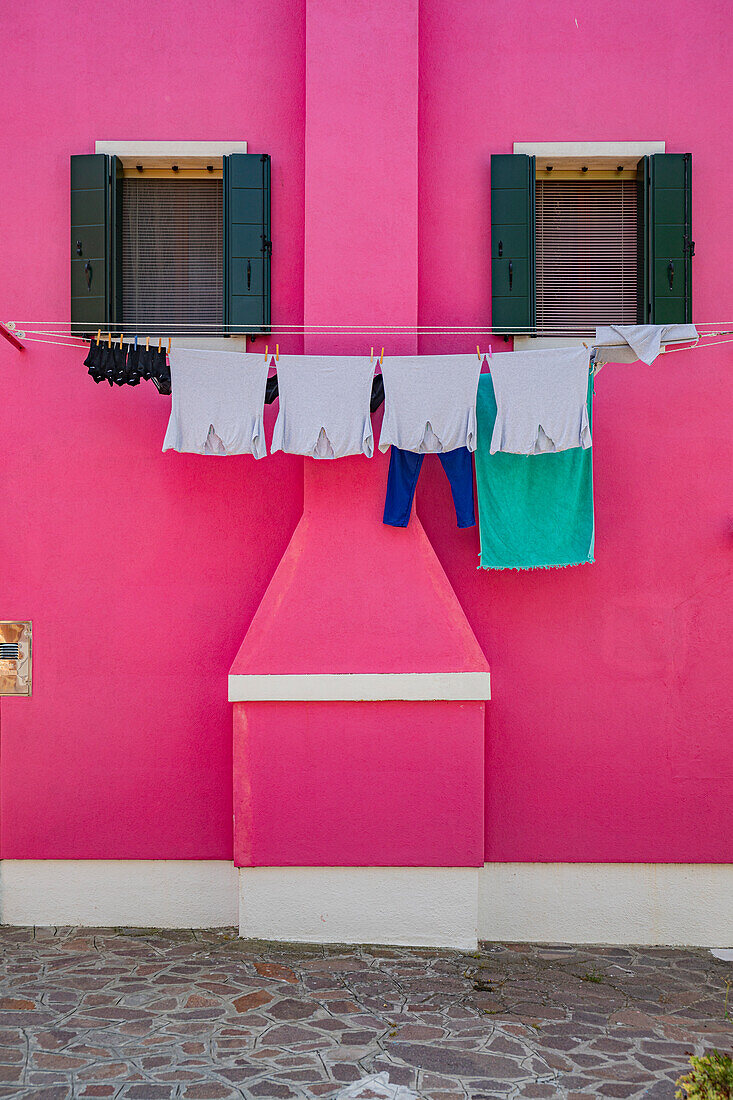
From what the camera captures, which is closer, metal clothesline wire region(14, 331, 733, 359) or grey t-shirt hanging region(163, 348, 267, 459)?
grey t-shirt hanging region(163, 348, 267, 459)

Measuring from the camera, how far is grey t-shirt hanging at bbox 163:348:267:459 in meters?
5.53

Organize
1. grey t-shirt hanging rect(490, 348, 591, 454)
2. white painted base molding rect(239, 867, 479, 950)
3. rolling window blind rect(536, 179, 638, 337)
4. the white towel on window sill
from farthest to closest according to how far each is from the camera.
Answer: rolling window blind rect(536, 179, 638, 337), white painted base molding rect(239, 867, 479, 950), grey t-shirt hanging rect(490, 348, 591, 454), the white towel on window sill

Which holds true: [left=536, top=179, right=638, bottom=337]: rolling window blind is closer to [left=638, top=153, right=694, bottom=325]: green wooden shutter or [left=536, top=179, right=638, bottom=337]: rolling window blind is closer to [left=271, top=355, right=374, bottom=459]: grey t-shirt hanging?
[left=638, top=153, right=694, bottom=325]: green wooden shutter

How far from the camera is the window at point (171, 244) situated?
20.1 feet

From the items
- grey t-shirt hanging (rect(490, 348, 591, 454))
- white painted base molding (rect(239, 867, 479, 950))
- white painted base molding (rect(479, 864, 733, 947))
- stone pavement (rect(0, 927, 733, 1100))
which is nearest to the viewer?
stone pavement (rect(0, 927, 733, 1100))

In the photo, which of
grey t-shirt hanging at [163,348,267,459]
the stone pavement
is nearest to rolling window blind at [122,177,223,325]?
grey t-shirt hanging at [163,348,267,459]

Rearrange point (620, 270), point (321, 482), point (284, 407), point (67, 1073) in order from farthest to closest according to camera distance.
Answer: point (620, 270), point (321, 482), point (284, 407), point (67, 1073)

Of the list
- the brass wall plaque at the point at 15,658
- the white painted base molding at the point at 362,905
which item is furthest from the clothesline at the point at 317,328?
the white painted base molding at the point at 362,905

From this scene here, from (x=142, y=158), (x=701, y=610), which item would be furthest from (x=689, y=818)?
(x=142, y=158)

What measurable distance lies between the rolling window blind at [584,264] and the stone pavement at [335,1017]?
432 centimetres

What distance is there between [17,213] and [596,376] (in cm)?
417

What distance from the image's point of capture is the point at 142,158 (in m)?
6.23

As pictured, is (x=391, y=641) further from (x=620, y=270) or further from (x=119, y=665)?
(x=620, y=270)

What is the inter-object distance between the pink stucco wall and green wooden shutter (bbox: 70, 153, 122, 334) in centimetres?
19
